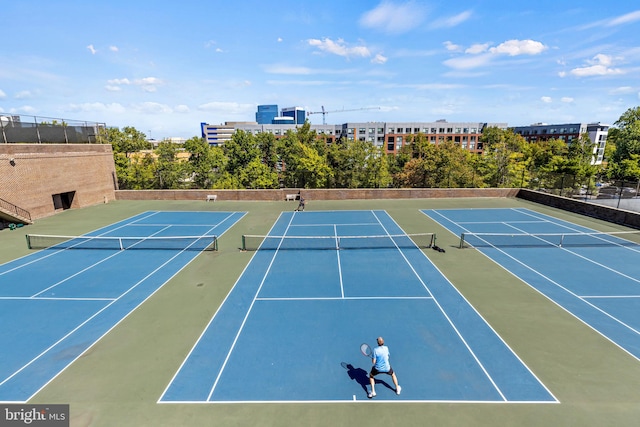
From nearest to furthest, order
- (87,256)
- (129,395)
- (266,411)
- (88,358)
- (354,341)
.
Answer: (266,411) → (129,395) → (88,358) → (354,341) → (87,256)

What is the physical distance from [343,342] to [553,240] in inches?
679

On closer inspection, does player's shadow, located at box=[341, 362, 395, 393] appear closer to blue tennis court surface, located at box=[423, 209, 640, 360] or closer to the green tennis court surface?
the green tennis court surface

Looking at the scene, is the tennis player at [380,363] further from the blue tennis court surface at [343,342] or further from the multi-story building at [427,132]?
the multi-story building at [427,132]

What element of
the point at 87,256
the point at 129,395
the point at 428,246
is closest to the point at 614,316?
the point at 428,246

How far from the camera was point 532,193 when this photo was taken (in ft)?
107

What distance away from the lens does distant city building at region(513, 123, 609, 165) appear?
3916 inches

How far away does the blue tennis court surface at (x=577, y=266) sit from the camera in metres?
11.2

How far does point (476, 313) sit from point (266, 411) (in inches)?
323

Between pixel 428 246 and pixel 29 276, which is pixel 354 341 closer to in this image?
pixel 428 246

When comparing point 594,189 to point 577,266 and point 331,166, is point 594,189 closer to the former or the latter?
point 577,266

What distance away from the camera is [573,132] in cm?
10431

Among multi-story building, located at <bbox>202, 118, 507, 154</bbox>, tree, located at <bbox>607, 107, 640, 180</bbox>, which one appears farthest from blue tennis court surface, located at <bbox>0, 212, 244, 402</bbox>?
multi-story building, located at <bbox>202, 118, 507, 154</bbox>

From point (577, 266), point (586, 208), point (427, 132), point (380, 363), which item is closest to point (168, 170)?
point (380, 363)

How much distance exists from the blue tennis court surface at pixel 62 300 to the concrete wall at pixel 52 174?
10437 millimetres
